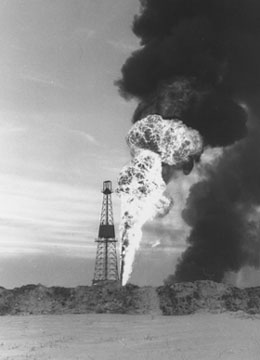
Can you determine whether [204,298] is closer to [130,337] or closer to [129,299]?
→ [129,299]

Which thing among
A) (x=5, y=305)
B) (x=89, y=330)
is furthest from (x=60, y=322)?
(x=5, y=305)

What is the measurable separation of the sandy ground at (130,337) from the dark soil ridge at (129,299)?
11.9ft

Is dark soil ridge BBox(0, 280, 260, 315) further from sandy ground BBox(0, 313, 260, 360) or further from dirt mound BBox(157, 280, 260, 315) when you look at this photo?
sandy ground BBox(0, 313, 260, 360)

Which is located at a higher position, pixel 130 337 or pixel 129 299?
pixel 129 299

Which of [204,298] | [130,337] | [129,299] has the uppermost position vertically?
[204,298]

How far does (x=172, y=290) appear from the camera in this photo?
67125 millimetres

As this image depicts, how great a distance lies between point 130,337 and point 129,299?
26.8 meters

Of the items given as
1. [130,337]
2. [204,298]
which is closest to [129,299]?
[204,298]

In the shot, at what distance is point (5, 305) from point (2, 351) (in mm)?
35579

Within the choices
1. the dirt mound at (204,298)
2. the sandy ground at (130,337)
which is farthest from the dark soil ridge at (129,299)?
the sandy ground at (130,337)

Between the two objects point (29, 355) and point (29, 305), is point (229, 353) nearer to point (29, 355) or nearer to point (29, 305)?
point (29, 355)

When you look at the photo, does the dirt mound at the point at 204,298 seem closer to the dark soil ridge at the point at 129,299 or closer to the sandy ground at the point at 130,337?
the dark soil ridge at the point at 129,299

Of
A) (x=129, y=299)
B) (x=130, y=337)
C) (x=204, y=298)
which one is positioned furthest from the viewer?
(x=129, y=299)

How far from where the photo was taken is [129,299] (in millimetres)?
66062
